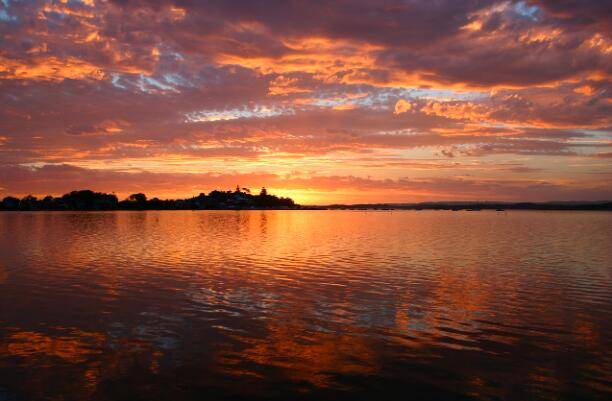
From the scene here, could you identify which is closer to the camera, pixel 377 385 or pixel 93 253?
pixel 377 385

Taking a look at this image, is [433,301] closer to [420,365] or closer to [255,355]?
[420,365]

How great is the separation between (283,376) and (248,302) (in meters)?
13.0

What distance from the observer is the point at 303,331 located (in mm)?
23547

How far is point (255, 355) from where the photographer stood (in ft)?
64.8

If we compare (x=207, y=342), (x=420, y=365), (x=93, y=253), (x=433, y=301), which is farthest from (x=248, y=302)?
(x=93, y=253)

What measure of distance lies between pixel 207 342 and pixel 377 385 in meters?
8.62

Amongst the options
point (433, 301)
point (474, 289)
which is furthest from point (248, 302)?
point (474, 289)

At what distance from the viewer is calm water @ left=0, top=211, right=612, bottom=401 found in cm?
1666

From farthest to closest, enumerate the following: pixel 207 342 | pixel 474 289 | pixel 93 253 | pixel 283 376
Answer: pixel 93 253, pixel 474 289, pixel 207 342, pixel 283 376

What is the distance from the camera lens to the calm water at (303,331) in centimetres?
1666

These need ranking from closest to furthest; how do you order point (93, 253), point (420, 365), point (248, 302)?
1. point (420, 365)
2. point (248, 302)
3. point (93, 253)

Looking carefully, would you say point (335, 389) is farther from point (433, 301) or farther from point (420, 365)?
point (433, 301)

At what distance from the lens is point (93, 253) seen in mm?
56438

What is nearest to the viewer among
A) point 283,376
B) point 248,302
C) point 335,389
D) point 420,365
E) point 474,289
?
point 335,389
